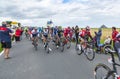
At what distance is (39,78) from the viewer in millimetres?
11000

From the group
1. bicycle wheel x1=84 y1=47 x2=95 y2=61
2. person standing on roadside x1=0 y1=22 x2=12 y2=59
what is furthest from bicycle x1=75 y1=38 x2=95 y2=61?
person standing on roadside x1=0 y1=22 x2=12 y2=59

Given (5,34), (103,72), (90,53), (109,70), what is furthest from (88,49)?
(109,70)

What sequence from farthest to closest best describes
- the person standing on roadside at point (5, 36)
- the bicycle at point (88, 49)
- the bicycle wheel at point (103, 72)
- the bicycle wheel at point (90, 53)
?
the person standing on roadside at point (5, 36) < the bicycle at point (88, 49) < the bicycle wheel at point (90, 53) < the bicycle wheel at point (103, 72)

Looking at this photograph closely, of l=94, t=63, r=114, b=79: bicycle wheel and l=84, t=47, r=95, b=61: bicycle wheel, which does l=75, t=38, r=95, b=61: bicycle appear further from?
l=94, t=63, r=114, b=79: bicycle wheel

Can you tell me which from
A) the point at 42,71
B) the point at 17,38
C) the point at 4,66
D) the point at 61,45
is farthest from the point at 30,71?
the point at 17,38

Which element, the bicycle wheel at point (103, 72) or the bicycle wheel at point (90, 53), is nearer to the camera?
the bicycle wheel at point (103, 72)

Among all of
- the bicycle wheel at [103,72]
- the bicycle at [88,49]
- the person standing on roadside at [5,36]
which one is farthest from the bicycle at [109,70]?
the person standing on roadside at [5,36]

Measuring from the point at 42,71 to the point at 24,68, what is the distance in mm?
1410

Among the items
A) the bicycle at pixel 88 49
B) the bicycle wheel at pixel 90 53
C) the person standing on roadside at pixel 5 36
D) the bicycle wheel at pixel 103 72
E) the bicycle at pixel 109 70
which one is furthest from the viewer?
the person standing on roadside at pixel 5 36

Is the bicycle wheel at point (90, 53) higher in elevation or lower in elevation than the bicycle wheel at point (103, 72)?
lower

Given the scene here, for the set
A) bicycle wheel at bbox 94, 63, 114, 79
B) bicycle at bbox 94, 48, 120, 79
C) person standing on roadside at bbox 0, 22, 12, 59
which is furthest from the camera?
person standing on roadside at bbox 0, 22, 12, 59

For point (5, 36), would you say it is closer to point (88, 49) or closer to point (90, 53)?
point (88, 49)

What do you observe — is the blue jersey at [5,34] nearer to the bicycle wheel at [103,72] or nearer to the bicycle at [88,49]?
the bicycle at [88,49]

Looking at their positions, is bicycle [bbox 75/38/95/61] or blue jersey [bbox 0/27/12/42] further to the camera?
blue jersey [bbox 0/27/12/42]
